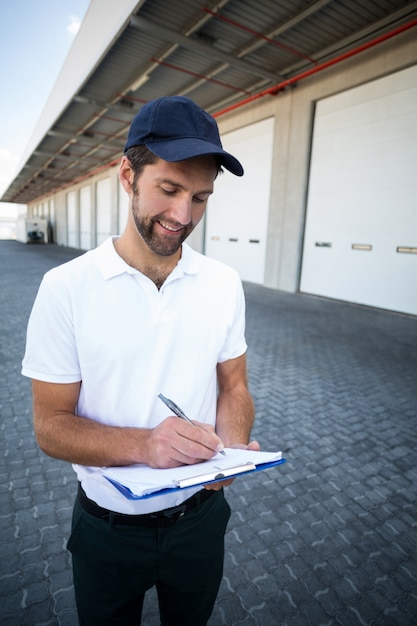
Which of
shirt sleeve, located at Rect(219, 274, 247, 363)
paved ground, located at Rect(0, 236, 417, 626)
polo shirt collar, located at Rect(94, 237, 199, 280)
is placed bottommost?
paved ground, located at Rect(0, 236, 417, 626)

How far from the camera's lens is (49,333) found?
0.96m

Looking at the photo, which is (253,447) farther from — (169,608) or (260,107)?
(260,107)

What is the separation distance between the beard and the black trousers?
80 cm

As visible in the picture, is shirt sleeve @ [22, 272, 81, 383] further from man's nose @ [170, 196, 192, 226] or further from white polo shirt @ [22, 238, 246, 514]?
man's nose @ [170, 196, 192, 226]

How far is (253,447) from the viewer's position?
3.37ft

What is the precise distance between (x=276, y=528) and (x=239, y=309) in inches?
63.7

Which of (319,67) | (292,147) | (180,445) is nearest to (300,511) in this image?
(180,445)

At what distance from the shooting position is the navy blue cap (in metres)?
0.95

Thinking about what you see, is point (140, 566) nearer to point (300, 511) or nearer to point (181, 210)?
point (181, 210)

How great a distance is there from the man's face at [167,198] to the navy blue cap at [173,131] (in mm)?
54

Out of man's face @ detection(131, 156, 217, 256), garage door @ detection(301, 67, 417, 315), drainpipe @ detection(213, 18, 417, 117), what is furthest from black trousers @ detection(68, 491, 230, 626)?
drainpipe @ detection(213, 18, 417, 117)

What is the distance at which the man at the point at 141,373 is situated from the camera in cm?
96

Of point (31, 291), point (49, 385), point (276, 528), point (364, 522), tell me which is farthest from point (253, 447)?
point (31, 291)

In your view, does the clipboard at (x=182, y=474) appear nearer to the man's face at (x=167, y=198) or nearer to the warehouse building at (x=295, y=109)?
the man's face at (x=167, y=198)
